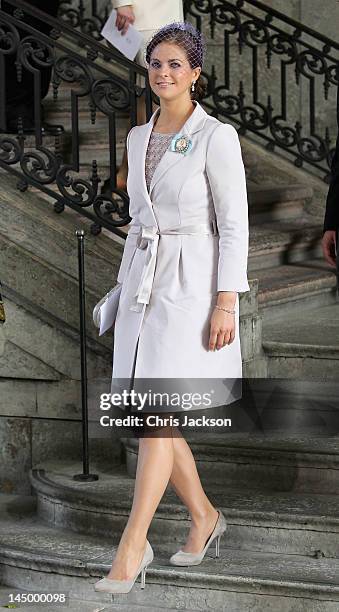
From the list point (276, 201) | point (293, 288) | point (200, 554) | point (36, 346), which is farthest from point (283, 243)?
point (200, 554)

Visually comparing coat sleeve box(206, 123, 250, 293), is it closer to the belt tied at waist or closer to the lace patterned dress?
the belt tied at waist

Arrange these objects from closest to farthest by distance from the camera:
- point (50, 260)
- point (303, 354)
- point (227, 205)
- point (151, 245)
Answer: point (227, 205) < point (151, 245) < point (303, 354) < point (50, 260)

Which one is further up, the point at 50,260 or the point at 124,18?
the point at 124,18

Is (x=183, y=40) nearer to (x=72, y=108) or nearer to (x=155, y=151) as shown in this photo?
(x=155, y=151)

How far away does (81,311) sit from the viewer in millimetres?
6023

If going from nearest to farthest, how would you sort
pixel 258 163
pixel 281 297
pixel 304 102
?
pixel 281 297 < pixel 258 163 < pixel 304 102

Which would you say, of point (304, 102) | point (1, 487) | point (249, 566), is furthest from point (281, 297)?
point (304, 102)

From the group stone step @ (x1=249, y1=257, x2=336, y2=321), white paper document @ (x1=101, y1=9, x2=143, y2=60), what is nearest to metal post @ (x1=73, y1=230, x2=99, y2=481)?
stone step @ (x1=249, y1=257, x2=336, y2=321)

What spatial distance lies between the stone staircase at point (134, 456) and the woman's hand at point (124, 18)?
3.02 feet

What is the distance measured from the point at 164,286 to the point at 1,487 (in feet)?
8.28

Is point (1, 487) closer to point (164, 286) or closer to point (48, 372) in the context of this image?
point (48, 372)

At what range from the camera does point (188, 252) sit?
15.5ft

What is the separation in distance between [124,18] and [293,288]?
1836mm

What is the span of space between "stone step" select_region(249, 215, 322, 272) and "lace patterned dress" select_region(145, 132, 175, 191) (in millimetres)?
3050
